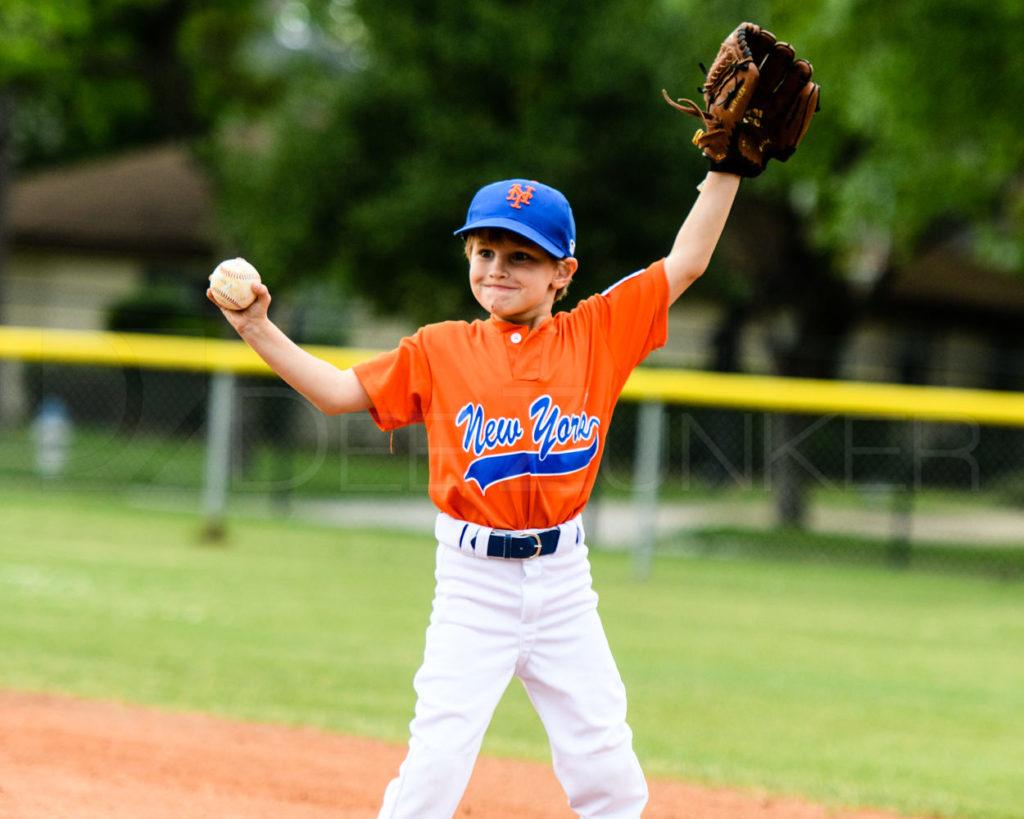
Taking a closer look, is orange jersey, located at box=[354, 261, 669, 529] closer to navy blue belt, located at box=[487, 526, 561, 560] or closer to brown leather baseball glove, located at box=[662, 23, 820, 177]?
navy blue belt, located at box=[487, 526, 561, 560]

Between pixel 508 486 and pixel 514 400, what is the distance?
0.21 metres

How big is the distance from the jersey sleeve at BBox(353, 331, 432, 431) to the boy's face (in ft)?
0.72

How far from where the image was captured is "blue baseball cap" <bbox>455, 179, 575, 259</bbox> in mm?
3049

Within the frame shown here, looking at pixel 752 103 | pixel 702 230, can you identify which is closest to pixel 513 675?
pixel 702 230

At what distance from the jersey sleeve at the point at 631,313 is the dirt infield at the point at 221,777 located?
1.78 m

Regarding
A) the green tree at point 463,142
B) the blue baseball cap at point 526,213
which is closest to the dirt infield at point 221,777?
the blue baseball cap at point 526,213

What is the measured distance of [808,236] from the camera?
18.3 metres

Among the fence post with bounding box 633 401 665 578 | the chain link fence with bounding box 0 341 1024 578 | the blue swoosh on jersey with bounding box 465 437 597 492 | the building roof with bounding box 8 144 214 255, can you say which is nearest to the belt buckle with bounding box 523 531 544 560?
the blue swoosh on jersey with bounding box 465 437 597 492

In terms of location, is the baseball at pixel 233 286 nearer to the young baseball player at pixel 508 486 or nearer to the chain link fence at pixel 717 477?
the young baseball player at pixel 508 486

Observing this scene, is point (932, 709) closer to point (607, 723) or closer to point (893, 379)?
point (607, 723)

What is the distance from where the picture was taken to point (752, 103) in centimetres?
327

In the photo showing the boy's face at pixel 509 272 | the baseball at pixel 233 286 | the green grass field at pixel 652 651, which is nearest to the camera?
the baseball at pixel 233 286

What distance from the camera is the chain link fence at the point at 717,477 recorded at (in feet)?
45.6

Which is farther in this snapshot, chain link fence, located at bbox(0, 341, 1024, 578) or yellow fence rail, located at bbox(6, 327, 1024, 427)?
chain link fence, located at bbox(0, 341, 1024, 578)
